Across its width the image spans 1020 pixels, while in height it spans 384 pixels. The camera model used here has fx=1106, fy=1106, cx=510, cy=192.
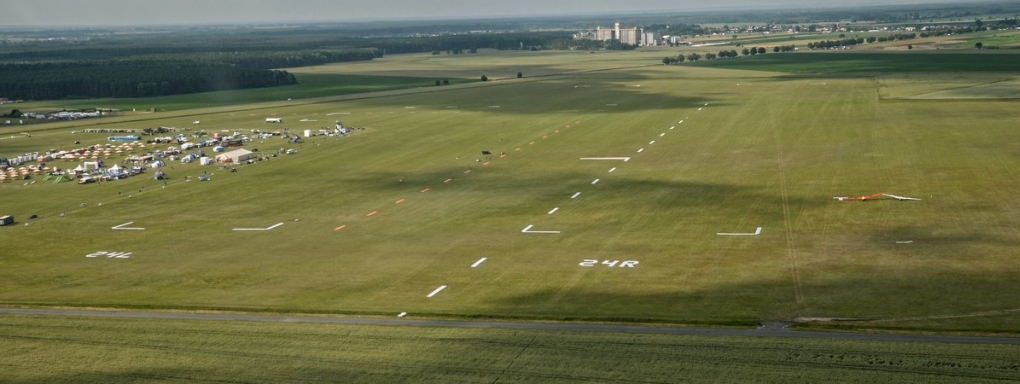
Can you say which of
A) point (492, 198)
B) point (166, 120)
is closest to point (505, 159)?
point (492, 198)

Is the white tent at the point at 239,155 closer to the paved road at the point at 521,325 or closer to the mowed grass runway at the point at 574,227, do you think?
the mowed grass runway at the point at 574,227

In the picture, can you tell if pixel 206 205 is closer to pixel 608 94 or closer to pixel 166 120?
pixel 166 120

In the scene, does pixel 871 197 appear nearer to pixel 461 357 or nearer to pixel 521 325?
pixel 521 325

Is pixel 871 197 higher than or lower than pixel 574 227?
lower

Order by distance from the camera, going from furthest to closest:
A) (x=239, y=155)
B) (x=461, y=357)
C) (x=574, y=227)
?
(x=239, y=155) → (x=574, y=227) → (x=461, y=357)

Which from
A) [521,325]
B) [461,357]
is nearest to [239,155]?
[521,325]

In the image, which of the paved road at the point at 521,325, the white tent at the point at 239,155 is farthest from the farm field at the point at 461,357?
the white tent at the point at 239,155
